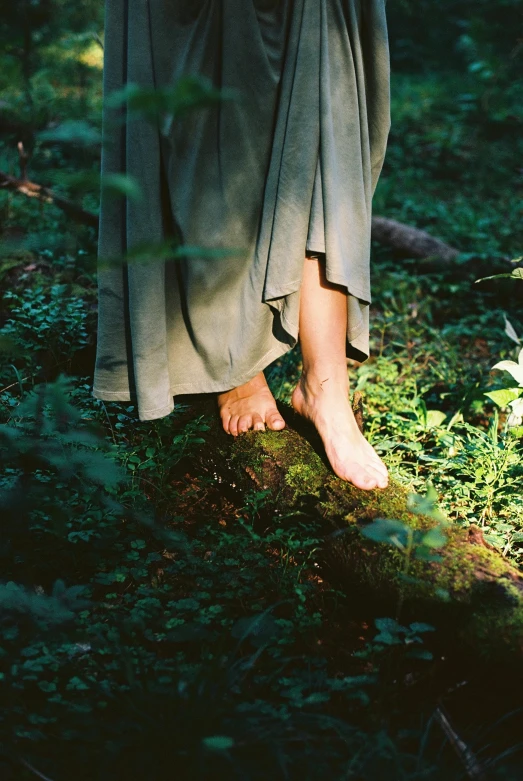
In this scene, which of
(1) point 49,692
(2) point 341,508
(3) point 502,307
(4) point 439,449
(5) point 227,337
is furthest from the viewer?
(3) point 502,307

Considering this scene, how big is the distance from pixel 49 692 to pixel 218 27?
179cm

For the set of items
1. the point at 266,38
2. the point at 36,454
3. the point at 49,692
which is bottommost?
the point at 49,692

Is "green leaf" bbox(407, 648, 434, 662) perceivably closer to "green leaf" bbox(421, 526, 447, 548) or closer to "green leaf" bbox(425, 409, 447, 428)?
"green leaf" bbox(421, 526, 447, 548)

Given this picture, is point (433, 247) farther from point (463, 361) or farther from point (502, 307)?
point (463, 361)

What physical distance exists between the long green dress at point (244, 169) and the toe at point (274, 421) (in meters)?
0.18

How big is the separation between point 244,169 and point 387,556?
3.85ft

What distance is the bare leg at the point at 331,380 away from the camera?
2.14 m

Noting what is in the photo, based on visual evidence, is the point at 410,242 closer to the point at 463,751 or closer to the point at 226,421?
the point at 226,421

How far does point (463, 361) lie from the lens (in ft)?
11.8

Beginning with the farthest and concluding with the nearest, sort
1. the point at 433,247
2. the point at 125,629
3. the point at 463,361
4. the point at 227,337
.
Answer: the point at 433,247, the point at 463,361, the point at 227,337, the point at 125,629

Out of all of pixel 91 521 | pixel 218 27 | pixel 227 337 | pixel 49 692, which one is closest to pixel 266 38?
pixel 218 27

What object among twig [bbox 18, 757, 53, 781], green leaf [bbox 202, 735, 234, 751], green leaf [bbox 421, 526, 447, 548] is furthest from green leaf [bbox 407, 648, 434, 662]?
twig [bbox 18, 757, 53, 781]

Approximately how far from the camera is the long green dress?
202 cm

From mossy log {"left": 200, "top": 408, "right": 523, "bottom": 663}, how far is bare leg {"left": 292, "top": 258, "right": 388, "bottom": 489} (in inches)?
2.3
